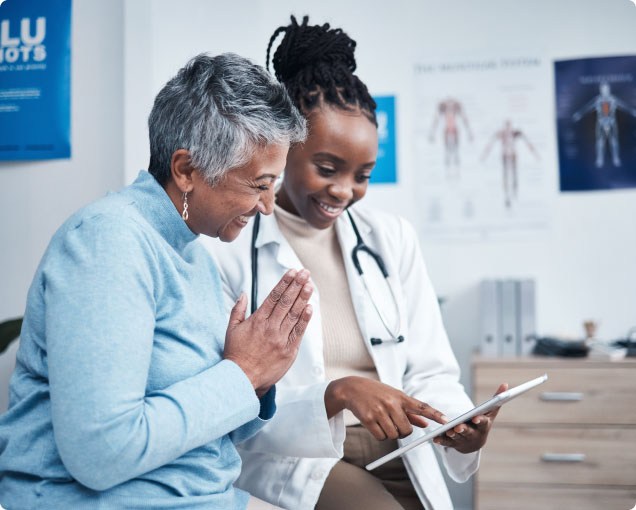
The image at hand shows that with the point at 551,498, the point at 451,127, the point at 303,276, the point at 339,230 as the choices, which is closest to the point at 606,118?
the point at 451,127

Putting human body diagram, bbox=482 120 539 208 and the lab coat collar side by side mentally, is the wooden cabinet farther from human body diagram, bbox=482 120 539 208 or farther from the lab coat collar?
the lab coat collar

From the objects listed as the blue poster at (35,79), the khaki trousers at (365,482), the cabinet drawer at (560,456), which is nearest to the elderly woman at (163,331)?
the khaki trousers at (365,482)

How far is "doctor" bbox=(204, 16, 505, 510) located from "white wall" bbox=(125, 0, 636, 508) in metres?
1.42

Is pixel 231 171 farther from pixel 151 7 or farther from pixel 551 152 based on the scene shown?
pixel 551 152

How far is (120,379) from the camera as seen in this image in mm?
735

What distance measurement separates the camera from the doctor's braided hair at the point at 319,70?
1.44 metres

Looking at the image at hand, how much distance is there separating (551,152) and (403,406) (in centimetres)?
215

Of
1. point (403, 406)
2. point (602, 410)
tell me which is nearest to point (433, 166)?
point (602, 410)

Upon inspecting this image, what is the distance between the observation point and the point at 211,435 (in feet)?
2.71

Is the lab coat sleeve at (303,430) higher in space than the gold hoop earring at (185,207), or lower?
lower

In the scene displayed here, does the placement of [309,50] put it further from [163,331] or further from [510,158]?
[510,158]

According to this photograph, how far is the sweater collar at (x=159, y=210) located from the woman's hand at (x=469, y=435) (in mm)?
613

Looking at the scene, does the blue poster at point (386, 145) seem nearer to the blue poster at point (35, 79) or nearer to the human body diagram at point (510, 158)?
the human body diagram at point (510, 158)

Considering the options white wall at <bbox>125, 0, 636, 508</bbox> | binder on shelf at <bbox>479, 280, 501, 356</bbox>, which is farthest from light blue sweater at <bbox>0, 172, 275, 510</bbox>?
white wall at <bbox>125, 0, 636, 508</bbox>
